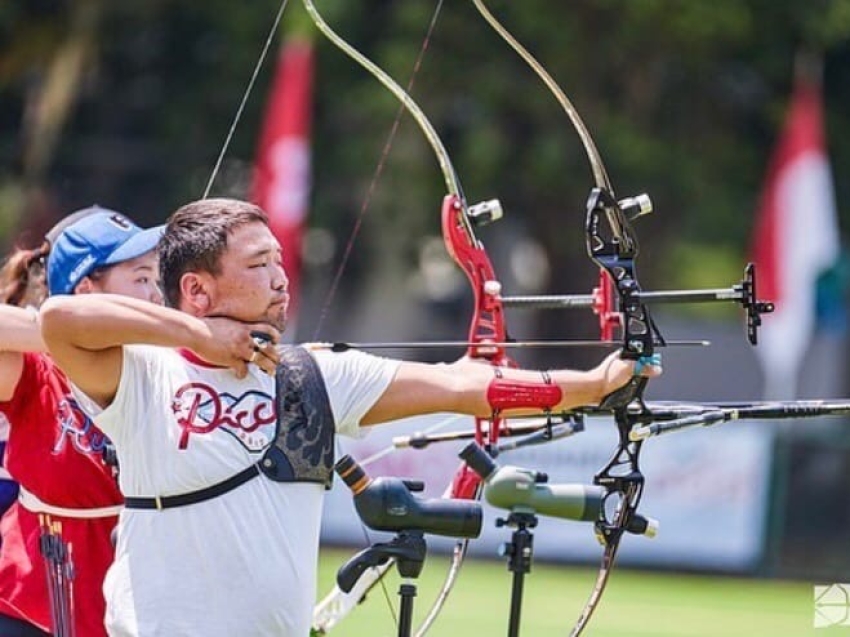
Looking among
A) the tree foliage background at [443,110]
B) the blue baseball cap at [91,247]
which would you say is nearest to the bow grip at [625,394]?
the blue baseball cap at [91,247]

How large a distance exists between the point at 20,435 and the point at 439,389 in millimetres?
1196

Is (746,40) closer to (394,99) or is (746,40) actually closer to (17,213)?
(394,99)

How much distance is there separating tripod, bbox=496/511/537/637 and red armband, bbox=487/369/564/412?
0.90 feet

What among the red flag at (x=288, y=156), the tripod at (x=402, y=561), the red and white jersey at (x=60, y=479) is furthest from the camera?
the red flag at (x=288, y=156)

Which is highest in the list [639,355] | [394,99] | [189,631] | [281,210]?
[394,99]

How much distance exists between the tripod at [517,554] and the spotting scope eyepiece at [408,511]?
10 centimetres

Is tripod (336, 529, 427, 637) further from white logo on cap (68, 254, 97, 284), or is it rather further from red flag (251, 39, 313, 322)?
red flag (251, 39, 313, 322)

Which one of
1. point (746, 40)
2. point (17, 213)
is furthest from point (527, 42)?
point (17, 213)

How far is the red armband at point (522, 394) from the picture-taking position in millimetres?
4238

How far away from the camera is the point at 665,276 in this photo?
2466 centimetres

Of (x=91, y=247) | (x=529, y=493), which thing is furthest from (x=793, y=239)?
(x=529, y=493)

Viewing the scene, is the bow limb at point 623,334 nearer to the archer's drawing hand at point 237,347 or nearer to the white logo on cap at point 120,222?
the archer's drawing hand at point 237,347

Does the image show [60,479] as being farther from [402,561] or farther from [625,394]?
[625,394]

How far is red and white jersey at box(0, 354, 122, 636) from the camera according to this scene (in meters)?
4.73
